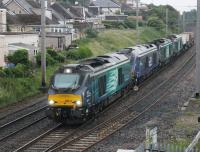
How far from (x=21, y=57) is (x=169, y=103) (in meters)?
17.0

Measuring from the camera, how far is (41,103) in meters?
30.8

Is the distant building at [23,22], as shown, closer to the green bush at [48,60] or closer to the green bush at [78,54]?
the green bush at [78,54]

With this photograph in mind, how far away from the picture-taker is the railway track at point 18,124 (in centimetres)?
2213

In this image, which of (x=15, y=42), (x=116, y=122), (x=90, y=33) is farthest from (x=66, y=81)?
(x=90, y=33)

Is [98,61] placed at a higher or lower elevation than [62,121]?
higher

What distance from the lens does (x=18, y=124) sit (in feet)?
80.0

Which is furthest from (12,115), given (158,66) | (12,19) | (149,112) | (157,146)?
(12,19)

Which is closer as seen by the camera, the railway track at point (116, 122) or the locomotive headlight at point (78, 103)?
the railway track at point (116, 122)

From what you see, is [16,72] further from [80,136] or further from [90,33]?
[90,33]

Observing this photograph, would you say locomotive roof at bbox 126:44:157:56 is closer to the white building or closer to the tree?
the white building

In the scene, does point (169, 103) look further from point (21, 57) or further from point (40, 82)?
point (21, 57)

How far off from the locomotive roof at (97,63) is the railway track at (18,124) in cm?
361

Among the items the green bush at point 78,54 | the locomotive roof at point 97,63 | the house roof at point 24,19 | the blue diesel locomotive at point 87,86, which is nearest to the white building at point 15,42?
the green bush at point 78,54

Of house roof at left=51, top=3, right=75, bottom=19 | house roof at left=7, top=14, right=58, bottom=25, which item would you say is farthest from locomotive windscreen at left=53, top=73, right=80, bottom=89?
house roof at left=51, top=3, right=75, bottom=19
